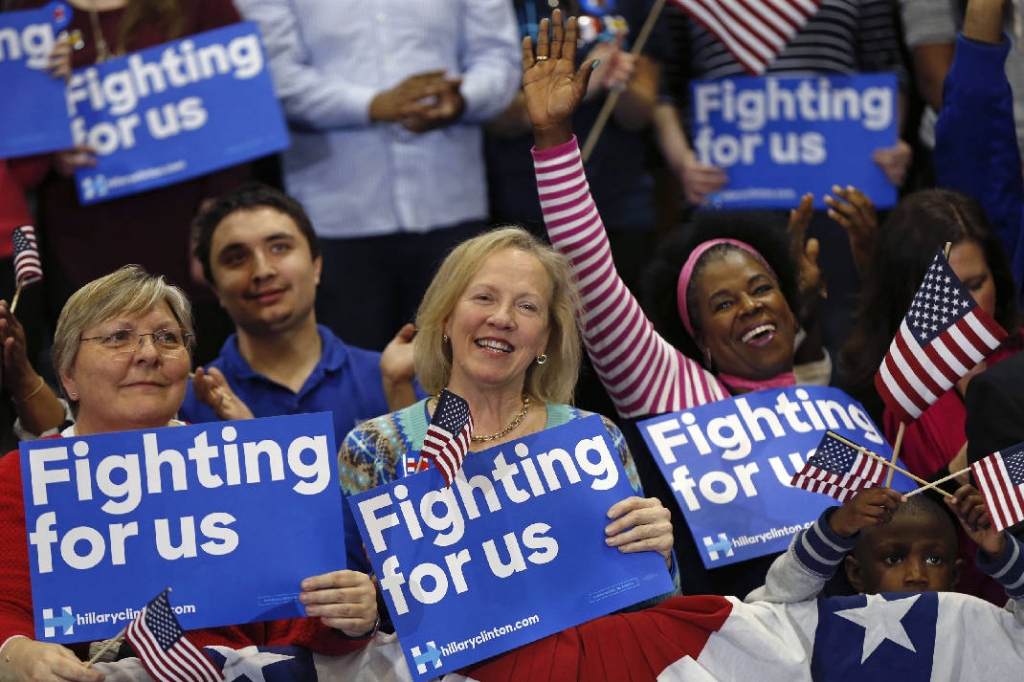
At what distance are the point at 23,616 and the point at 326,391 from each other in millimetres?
1304

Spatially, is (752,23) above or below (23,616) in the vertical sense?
above

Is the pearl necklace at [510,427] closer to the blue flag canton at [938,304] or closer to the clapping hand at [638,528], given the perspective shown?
the clapping hand at [638,528]

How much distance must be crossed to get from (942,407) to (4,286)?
2.77m

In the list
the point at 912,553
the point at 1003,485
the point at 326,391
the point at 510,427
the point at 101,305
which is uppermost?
the point at 101,305

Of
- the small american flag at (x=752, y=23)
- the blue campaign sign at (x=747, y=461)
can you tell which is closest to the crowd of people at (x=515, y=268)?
the blue campaign sign at (x=747, y=461)

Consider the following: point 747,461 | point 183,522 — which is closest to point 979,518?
point 747,461

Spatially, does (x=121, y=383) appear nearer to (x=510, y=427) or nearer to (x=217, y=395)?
(x=217, y=395)

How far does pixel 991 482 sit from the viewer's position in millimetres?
2984

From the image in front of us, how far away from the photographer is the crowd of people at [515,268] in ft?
10.7

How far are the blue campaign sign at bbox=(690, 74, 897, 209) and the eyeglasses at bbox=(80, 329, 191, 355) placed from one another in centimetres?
242

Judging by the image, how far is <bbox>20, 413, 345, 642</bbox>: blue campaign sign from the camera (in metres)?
2.93

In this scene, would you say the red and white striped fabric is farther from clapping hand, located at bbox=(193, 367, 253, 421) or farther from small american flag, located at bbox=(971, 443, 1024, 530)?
clapping hand, located at bbox=(193, 367, 253, 421)

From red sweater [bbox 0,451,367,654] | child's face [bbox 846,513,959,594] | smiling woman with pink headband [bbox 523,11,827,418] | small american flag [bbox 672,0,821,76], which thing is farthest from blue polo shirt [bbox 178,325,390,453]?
small american flag [bbox 672,0,821,76]

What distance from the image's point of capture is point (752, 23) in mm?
4926
